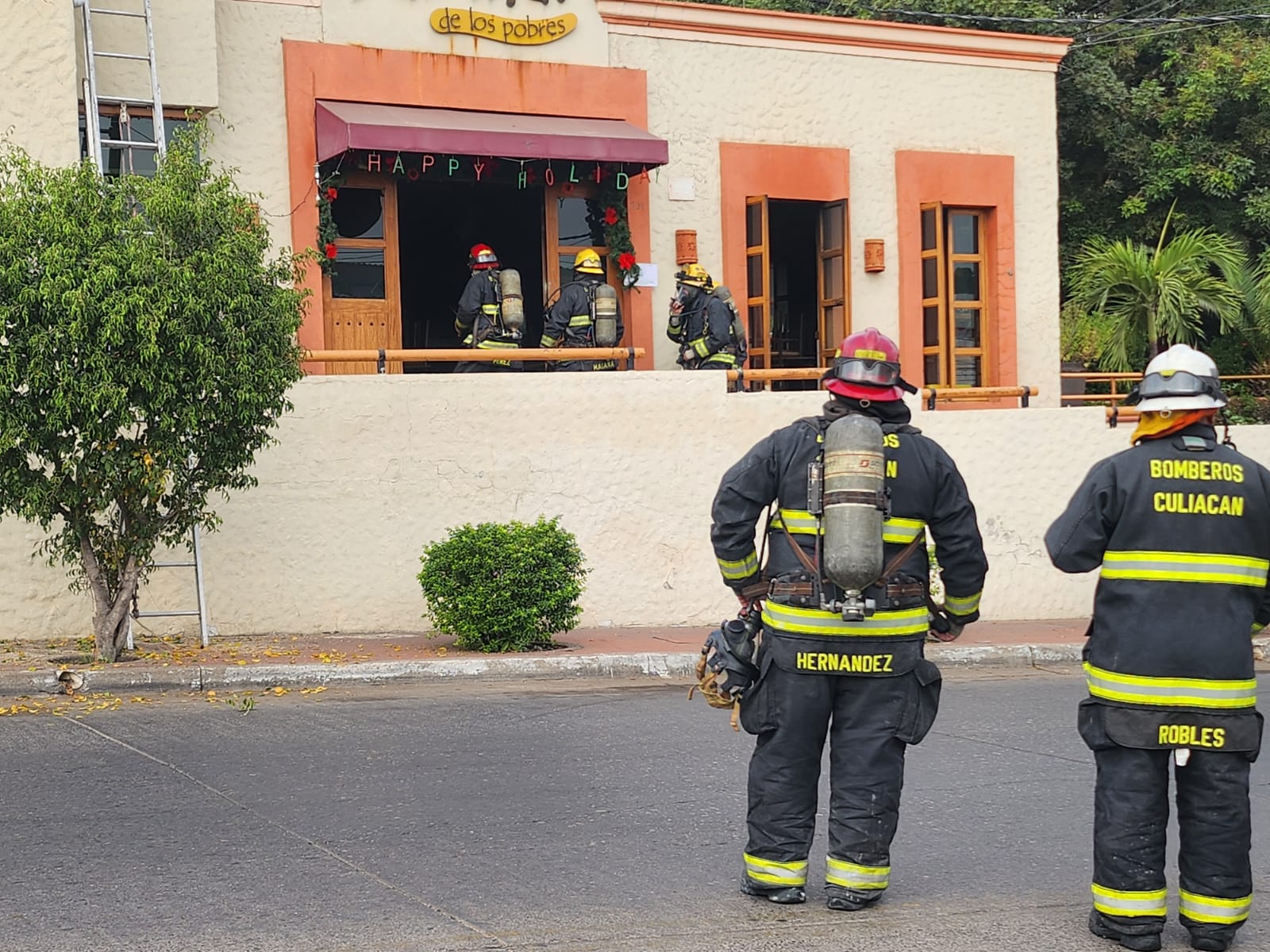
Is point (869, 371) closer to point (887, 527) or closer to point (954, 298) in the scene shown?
point (887, 527)

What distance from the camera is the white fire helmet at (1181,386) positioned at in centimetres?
494

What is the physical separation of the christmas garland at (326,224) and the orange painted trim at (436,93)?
0.27ft

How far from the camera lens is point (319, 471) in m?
12.6

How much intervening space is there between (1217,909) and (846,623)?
1.47 meters

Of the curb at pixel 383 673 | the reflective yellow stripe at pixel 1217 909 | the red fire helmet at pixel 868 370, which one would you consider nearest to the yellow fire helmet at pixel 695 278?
the curb at pixel 383 673

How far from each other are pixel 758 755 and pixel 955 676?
635 centimetres

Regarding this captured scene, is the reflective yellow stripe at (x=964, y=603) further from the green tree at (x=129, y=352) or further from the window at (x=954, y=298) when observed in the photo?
the window at (x=954, y=298)

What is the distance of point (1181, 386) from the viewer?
495cm

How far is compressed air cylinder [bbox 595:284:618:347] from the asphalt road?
6040 millimetres

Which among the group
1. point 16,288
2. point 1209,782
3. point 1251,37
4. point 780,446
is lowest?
point 1209,782

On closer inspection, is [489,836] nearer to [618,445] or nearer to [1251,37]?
[618,445]

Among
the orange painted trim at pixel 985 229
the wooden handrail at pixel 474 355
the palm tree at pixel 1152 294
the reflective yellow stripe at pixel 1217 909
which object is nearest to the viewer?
the reflective yellow stripe at pixel 1217 909

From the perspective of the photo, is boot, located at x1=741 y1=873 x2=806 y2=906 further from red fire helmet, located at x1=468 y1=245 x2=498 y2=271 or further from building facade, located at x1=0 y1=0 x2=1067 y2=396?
red fire helmet, located at x1=468 y1=245 x2=498 y2=271

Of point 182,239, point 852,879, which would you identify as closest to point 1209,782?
point 852,879
